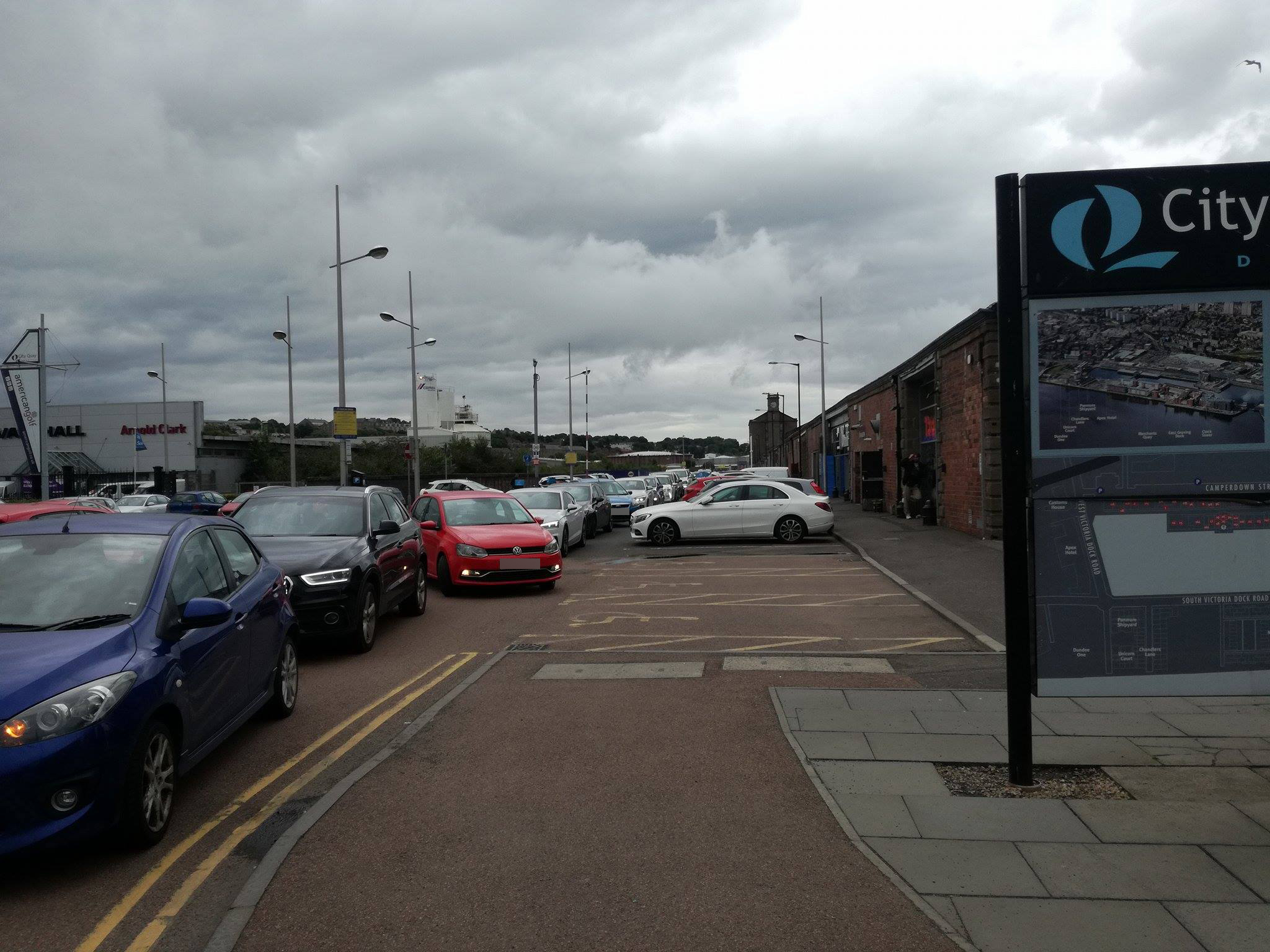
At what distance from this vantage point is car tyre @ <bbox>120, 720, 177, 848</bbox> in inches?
176

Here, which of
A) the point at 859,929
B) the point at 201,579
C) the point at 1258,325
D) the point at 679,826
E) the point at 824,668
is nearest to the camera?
the point at 859,929

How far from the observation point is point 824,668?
8836 mm

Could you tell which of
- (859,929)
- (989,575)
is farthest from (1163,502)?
(989,575)

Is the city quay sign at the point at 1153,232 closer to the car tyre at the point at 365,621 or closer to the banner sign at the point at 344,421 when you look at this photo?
the car tyre at the point at 365,621

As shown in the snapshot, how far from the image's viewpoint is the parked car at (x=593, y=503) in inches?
1017

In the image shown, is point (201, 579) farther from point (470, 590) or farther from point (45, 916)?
point (470, 590)

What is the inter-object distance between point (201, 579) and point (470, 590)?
9397 millimetres

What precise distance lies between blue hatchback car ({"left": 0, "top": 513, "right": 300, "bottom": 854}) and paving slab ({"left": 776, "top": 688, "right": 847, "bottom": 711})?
3667 mm

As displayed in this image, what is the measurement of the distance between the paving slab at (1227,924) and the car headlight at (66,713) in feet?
14.7

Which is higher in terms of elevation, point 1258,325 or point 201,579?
point 1258,325

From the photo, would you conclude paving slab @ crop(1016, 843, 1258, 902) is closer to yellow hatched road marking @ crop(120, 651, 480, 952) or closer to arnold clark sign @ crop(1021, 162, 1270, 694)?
arnold clark sign @ crop(1021, 162, 1270, 694)

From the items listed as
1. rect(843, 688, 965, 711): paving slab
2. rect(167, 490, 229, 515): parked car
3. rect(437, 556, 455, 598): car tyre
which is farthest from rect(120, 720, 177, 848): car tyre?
rect(167, 490, 229, 515): parked car

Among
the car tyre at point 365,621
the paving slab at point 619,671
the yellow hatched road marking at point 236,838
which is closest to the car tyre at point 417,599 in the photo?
the car tyre at point 365,621

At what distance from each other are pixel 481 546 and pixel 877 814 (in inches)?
383
